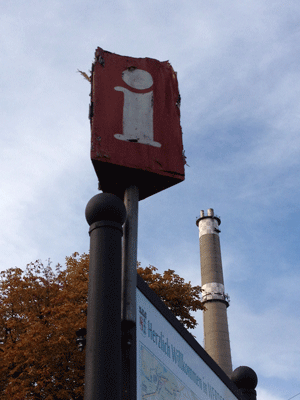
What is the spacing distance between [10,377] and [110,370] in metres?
12.7

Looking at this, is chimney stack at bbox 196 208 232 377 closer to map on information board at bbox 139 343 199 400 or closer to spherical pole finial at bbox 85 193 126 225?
map on information board at bbox 139 343 199 400

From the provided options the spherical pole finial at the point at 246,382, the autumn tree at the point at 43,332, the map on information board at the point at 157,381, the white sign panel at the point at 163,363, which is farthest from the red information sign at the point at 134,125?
the autumn tree at the point at 43,332

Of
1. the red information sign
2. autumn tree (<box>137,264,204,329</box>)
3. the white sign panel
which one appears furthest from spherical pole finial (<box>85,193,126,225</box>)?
autumn tree (<box>137,264,204,329</box>)

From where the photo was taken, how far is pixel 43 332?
45.5ft

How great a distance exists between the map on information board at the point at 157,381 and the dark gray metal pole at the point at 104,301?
91 cm

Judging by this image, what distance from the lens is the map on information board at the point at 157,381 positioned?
4.31 m

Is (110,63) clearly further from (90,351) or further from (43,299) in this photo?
(43,299)

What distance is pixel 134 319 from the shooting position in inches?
158

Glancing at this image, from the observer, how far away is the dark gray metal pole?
3.33 meters

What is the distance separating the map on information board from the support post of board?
0.35 meters

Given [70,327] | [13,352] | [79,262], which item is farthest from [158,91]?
[79,262]

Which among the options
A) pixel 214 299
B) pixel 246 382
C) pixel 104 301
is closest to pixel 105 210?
pixel 104 301

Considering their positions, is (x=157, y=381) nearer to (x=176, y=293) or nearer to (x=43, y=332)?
(x=43, y=332)

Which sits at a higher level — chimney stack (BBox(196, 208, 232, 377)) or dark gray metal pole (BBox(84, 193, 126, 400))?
chimney stack (BBox(196, 208, 232, 377))
